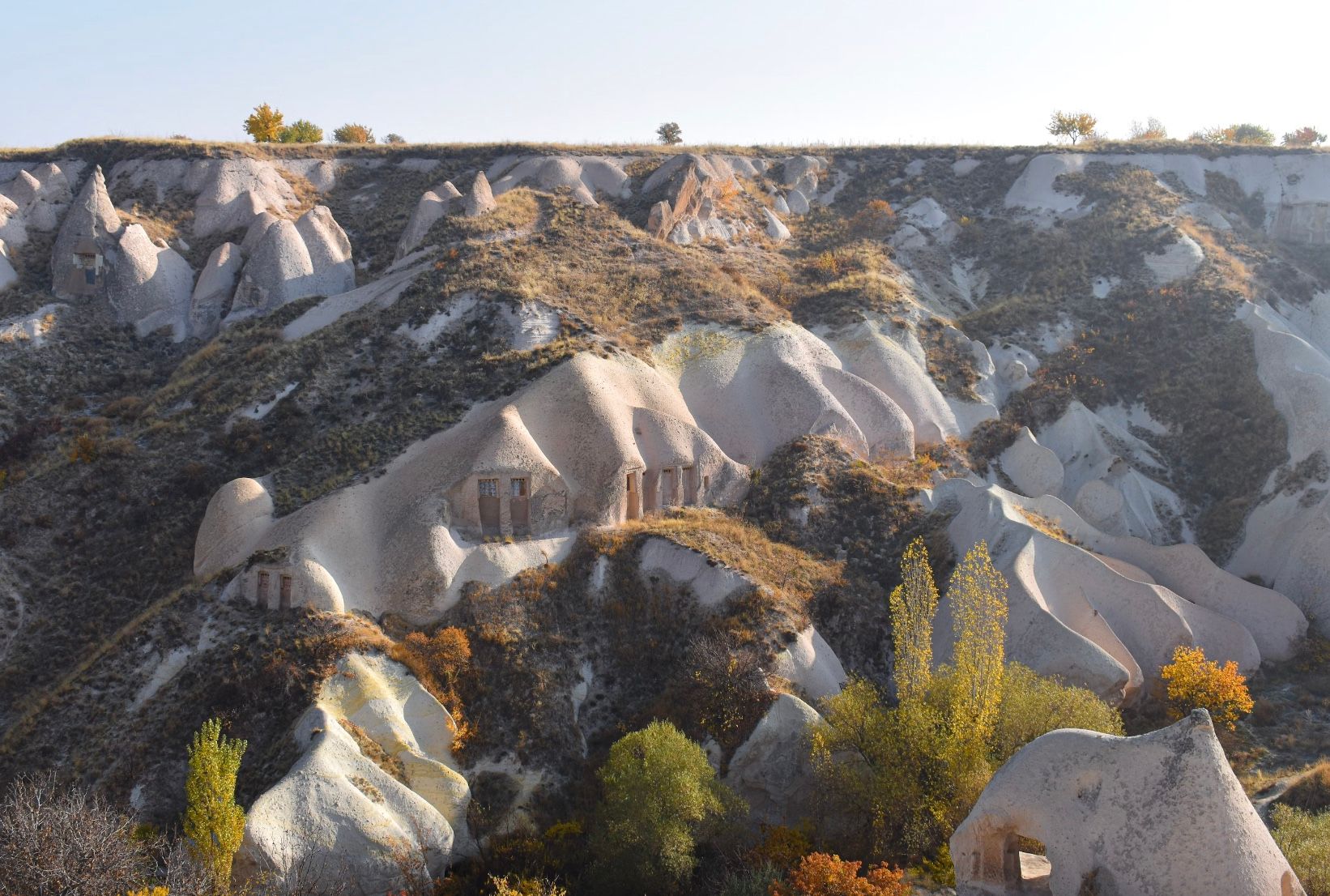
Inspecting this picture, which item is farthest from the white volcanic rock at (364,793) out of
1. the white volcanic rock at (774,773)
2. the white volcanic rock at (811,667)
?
the white volcanic rock at (811,667)

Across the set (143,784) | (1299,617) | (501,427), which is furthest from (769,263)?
(143,784)

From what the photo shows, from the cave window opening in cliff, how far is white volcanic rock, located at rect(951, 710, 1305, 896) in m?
17.8

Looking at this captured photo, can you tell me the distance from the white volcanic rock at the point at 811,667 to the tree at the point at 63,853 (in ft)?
56.8

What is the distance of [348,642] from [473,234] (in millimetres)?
25428

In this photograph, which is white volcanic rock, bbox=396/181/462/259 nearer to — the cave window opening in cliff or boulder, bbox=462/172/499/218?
boulder, bbox=462/172/499/218

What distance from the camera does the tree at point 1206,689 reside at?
32281mm

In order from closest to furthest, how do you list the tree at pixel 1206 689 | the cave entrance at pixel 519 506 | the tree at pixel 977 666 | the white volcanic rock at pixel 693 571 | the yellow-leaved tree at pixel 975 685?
the yellow-leaved tree at pixel 975 685 → the tree at pixel 977 666 → the tree at pixel 1206 689 → the white volcanic rock at pixel 693 571 → the cave entrance at pixel 519 506

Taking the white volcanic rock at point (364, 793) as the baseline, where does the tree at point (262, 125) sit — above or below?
above

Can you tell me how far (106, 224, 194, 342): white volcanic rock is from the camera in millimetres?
50594

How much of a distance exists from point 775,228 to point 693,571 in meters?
31.1

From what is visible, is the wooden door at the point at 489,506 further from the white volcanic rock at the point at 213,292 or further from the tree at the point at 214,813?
the white volcanic rock at the point at 213,292

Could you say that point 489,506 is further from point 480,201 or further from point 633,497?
point 480,201

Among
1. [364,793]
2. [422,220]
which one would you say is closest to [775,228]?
[422,220]

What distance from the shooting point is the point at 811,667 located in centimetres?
3222
